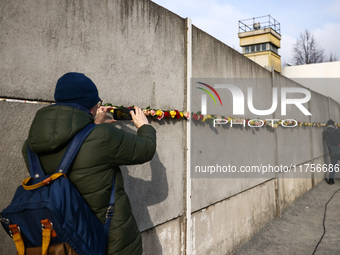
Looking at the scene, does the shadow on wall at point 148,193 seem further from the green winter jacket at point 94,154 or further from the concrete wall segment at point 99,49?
the green winter jacket at point 94,154

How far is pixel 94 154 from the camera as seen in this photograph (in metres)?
1.60

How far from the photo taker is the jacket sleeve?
64.8 inches

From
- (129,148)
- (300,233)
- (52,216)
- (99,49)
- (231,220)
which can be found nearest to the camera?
(52,216)

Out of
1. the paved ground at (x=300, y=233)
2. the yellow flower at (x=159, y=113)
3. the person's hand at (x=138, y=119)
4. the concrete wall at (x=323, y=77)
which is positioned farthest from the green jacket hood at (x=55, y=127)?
the concrete wall at (x=323, y=77)

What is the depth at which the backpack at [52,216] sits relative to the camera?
1.37 meters

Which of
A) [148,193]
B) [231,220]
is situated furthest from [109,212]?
[231,220]

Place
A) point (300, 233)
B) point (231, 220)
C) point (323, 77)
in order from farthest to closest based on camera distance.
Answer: point (323, 77) < point (300, 233) < point (231, 220)

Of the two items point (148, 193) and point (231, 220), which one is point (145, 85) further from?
point (231, 220)

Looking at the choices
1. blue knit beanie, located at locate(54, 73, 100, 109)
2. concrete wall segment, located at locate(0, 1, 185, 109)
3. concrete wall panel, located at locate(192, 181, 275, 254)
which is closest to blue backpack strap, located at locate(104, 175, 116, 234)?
blue knit beanie, located at locate(54, 73, 100, 109)

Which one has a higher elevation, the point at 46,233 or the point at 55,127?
the point at 55,127

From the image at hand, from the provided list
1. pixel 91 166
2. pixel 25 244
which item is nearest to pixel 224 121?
pixel 91 166

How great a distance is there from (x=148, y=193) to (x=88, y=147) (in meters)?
1.61

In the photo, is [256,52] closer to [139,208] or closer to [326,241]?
[326,241]

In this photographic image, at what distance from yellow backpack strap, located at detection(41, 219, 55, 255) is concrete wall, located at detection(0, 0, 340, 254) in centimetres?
80
